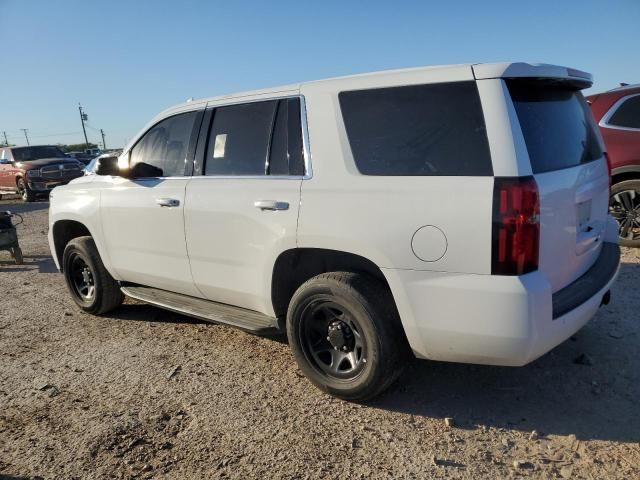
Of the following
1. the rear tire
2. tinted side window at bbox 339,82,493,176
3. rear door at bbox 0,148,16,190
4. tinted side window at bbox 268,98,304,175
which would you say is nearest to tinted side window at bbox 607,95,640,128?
tinted side window at bbox 339,82,493,176

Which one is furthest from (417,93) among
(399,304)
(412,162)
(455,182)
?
(399,304)

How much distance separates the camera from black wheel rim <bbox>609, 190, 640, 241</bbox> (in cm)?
613

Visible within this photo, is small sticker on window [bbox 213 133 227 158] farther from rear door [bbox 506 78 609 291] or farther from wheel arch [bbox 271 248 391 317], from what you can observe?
rear door [bbox 506 78 609 291]

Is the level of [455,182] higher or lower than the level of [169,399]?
higher

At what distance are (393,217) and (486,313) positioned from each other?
686 mm

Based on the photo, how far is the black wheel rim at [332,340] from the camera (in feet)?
10.1

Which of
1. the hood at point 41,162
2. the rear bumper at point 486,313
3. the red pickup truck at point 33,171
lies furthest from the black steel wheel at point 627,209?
the hood at point 41,162

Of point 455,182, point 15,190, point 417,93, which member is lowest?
point 15,190

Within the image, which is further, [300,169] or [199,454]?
[300,169]

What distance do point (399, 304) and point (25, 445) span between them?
2.30 meters

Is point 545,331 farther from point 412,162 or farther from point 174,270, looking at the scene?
point 174,270

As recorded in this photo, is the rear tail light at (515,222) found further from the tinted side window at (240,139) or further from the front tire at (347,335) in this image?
the tinted side window at (240,139)

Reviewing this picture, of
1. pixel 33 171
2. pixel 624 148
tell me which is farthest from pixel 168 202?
pixel 33 171

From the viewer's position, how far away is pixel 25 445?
292cm
